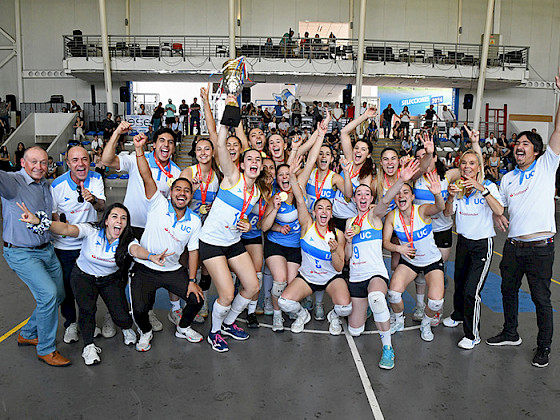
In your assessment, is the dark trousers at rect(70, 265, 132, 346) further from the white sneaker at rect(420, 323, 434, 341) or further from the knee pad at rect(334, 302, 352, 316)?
the white sneaker at rect(420, 323, 434, 341)

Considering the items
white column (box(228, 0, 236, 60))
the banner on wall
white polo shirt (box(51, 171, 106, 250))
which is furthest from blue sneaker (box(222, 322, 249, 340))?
the banner on wall

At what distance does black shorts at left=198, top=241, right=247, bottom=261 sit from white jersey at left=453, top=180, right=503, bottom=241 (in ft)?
7.74

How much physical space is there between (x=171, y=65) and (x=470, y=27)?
57.7 feet

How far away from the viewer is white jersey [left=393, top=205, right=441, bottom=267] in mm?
4965

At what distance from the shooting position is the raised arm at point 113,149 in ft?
15.0

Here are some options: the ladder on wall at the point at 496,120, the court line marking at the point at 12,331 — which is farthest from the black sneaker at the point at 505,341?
the ladder on wall at the point at 496,120

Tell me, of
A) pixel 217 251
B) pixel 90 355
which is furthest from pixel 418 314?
pixel 90 355

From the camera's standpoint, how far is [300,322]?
5258 millimetres

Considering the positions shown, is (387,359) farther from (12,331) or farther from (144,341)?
(12,331)

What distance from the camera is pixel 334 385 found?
403 centimetres

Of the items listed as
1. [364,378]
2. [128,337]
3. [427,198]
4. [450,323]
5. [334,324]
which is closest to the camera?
[364,378]

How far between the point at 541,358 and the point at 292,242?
2709 mm

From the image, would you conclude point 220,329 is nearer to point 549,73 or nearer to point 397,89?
point 397,89

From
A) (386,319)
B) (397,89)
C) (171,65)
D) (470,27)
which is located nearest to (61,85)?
(171,65)
